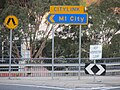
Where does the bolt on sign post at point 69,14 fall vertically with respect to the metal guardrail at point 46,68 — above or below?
above

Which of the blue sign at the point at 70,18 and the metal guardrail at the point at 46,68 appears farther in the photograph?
the metal guardrail at the point at 46,68

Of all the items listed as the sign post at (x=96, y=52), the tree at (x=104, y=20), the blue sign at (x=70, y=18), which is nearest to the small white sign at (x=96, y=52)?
the sign post at (x=96, y=52)

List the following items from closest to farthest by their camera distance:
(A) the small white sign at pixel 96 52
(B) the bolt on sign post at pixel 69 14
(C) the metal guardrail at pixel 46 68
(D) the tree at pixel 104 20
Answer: (A) the small white sign at pixel 96 52 < (B) the bolt on sign post at pixel 69 14 < (C) the metal guardrail at pixel 46 68 < (D) the tree at pixel 104 20

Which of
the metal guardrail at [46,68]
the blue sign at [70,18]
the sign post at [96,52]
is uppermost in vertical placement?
the blue sign at [70,18]

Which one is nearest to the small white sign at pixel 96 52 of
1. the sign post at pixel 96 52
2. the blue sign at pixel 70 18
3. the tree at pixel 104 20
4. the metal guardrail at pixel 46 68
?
the sign post at pixel 96 52

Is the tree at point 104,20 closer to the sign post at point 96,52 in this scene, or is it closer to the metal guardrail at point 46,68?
the metal guardrail at point 46,68

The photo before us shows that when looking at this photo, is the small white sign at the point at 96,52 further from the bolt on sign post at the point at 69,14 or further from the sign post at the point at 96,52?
the bolt on sign post at the point at 69,14

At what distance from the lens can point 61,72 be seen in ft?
77.4

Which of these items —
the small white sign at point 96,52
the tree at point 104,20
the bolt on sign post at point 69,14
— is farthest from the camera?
the tree at point 104,20

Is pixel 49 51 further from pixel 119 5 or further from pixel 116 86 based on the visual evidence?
pixel 116 86

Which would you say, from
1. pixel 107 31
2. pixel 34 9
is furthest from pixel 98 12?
pixel 34 9

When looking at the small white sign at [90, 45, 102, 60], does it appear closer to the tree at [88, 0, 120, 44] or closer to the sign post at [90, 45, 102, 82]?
the sign post at [90, 45, 102, 82]

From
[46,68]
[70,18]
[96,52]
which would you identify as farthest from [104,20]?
[96,52]

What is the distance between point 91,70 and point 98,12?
940 centimetres
